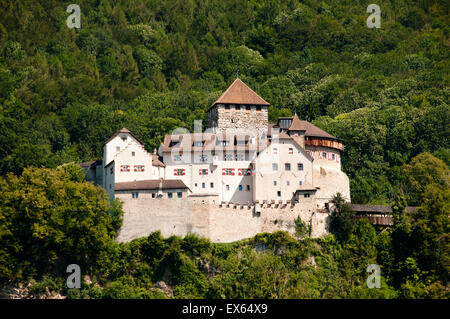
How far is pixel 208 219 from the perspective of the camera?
69812 mm

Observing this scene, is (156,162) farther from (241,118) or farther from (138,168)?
(241,118)

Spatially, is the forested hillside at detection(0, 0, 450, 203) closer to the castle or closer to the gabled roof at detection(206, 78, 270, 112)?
the castle

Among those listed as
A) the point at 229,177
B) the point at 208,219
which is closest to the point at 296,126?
the point at 229,177

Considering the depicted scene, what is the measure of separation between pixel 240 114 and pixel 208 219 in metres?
14.9

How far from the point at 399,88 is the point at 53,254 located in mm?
56266

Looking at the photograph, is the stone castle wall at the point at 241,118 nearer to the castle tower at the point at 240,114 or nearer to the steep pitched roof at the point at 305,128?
the castle tower at the point at 240,114

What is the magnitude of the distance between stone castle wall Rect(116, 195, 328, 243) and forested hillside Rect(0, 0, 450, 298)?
1.11m

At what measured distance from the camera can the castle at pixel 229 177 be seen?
70000 mm

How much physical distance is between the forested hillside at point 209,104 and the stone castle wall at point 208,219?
1.11m

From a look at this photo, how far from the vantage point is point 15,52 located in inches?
4766

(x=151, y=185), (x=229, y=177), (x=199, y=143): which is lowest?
(x=151, y=185)

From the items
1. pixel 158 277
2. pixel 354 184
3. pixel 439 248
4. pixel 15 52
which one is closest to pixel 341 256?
pixel 439 248

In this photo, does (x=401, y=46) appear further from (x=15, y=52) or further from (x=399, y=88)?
(x=15, y=52)

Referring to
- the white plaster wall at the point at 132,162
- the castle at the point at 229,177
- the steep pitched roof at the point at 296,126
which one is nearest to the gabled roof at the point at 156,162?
the castle at the point at 229,177
